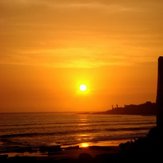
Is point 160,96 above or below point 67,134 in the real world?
above

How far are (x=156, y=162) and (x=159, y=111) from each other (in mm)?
6612

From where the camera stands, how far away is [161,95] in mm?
26281

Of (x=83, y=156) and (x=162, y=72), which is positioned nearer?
(x=83, y=156)

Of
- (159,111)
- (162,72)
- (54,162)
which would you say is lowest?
(54,162)

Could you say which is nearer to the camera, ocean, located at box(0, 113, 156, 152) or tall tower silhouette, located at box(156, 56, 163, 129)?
tall tower silhouette, located at box(156, 56, 163, 129)

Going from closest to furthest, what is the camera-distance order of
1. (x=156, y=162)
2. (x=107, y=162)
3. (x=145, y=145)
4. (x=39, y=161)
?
(x=156, y=162), (x=107, y=162), (x=145, y=145), (x=39, y=161)

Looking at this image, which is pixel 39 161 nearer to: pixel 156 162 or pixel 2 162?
pixel 2 162

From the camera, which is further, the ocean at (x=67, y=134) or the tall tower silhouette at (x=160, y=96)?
the ocean at (x=67, y=134)

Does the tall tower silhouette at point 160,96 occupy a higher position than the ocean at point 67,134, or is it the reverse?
the tall tower silhouette at point 160,96

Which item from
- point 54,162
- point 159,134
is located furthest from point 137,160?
point 54,162

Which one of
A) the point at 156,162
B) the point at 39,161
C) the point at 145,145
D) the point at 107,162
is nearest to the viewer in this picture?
the point at 156,162

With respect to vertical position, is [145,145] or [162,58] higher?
[162,58]

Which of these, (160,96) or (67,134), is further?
(67,134)

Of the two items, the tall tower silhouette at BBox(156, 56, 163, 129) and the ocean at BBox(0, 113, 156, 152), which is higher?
the tall tower silhouette at BBox(156, 56, 163, 129)
